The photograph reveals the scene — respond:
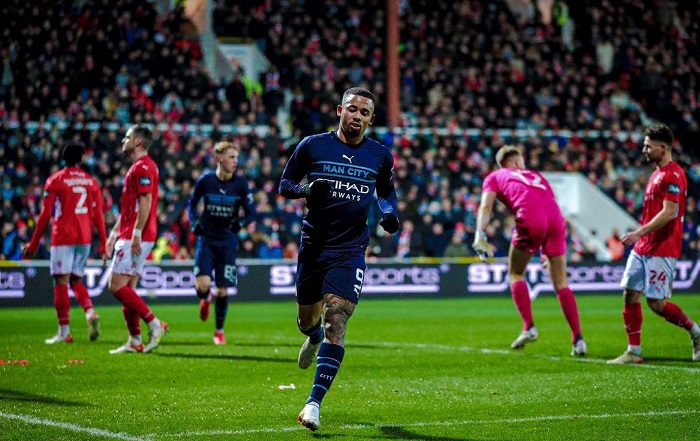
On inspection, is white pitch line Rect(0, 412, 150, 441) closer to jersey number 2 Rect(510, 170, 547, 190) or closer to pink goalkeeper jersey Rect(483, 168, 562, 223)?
pink goalkeeper jersey Rect(483, 168, 562, 223)

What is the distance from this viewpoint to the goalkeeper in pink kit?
12.1 metres

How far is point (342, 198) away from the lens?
25.4 ft

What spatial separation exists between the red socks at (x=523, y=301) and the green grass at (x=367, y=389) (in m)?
0.37

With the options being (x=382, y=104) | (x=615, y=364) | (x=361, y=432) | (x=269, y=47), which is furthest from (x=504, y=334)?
(x=269, y=47)

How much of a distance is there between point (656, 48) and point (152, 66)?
58.2 feet

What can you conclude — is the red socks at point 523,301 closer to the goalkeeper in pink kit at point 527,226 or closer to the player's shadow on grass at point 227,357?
the goalkeeper in pink kit at point 527,226

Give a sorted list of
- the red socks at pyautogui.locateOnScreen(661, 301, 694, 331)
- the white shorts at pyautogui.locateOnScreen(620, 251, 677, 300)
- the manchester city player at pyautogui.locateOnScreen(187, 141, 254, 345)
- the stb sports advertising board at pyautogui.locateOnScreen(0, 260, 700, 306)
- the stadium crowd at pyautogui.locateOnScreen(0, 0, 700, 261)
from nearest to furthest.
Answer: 1. the white shorts at pyautogui.locateOnScreen(620, 251, 677, 300)
2. the red socks at pyautogui.locateOnScreen(661, 301, 694, 331)
3. the manchester city player at pyautogui.locateOnScreen(187, 141, 254, 345)
4. the stb sports advertising board at pyautogui.locateOnScreen(0, 260, 700, 306)
5. the stadium crowd at pyautogui.locateOnScreen(0, 0, 700, 261)

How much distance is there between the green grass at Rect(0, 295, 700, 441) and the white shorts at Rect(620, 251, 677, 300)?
0.76 m

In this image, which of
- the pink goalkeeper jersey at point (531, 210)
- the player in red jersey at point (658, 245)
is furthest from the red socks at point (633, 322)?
the pink goalkeeper jersey at point (531, 210)

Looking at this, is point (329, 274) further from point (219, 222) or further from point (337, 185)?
point (219, 222)

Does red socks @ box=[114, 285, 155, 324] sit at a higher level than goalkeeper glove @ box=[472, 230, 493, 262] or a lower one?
lower

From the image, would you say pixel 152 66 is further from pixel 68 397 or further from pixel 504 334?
pixel 68 397

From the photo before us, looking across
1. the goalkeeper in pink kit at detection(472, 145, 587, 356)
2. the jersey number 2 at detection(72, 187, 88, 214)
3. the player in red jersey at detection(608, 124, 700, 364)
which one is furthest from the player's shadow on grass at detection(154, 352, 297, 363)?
the player in red jersey at detection(608, 124, 700, 364)

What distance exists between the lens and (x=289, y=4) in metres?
32.4
